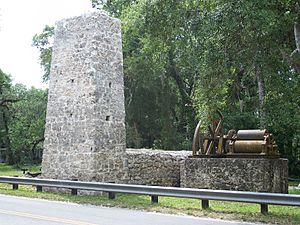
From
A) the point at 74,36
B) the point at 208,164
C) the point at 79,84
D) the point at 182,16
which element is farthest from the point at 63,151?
the point at 182,16

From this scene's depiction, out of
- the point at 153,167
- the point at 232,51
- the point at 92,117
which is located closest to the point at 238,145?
the point at 232,51

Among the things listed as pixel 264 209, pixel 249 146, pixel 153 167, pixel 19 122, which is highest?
pixel 19 122

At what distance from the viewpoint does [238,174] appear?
13477 millimetres

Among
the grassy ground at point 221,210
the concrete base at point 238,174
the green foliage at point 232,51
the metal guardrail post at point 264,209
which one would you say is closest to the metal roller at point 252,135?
the concrete base at point 238,174

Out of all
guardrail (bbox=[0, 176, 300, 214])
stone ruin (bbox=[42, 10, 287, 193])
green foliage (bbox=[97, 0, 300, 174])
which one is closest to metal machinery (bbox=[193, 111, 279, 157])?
stone ruin (bbox=[42, 10, 287, 193])

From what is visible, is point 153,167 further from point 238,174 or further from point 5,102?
point 5,102

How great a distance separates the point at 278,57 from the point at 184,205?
6.13 meters

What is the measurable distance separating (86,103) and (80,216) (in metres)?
6.22

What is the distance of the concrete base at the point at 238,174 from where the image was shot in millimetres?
12938

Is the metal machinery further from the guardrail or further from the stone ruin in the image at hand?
the guardrail

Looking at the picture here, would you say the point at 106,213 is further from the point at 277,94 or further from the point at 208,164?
the point at 277,94

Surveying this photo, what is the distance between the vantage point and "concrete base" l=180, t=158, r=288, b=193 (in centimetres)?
1294

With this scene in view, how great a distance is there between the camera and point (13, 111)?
4428cm

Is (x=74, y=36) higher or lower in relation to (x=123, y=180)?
higher
